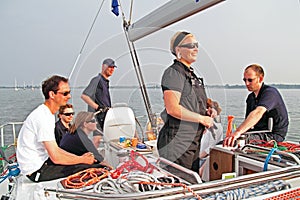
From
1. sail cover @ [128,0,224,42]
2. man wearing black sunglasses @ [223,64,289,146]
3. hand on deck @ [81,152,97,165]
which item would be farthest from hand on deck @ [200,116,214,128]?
hand on deck @ [81,152,97,165]

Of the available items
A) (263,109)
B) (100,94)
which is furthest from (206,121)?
(100,94)

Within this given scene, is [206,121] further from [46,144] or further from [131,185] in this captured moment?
[46,144]

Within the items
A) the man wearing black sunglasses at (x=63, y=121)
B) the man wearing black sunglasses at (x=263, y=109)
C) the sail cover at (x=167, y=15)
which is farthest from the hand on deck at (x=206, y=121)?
the man wearing black sunglasses at (x=63, y=121)

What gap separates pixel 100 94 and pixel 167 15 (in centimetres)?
123

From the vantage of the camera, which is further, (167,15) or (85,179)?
(167,15)

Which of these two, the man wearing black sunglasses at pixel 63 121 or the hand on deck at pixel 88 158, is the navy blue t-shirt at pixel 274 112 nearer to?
the hand on deck at pixel 88 158

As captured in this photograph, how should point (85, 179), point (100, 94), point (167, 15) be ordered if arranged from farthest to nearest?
point (100, 94) < point (167, 15) < point (85, 179)

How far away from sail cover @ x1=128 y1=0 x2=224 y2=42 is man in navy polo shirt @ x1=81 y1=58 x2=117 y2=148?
454mm

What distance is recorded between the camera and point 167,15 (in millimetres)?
2486

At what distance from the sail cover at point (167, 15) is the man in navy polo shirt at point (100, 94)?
0.45 m

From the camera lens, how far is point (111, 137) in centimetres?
323

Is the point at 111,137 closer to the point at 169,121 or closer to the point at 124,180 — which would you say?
the point at 169,121

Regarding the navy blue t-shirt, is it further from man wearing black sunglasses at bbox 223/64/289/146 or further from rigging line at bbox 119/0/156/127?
rigging line at bbox 119/0/156/127

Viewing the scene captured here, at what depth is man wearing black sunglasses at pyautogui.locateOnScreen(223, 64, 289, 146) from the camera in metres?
2.65
